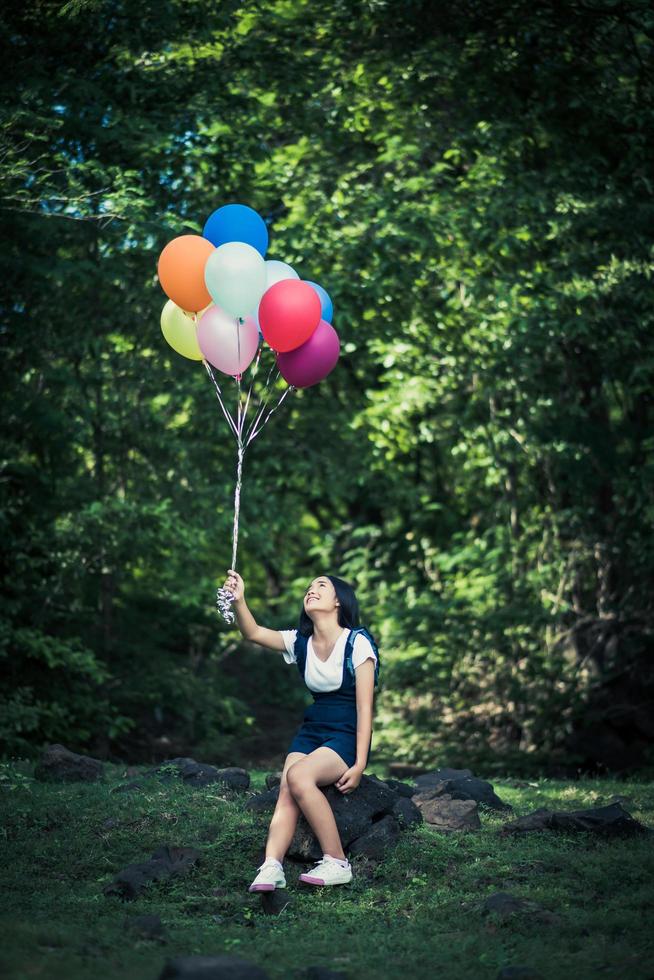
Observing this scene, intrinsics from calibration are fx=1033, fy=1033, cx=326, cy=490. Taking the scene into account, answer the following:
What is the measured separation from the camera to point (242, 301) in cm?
555

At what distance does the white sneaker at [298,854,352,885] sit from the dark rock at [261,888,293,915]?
156 millimetres

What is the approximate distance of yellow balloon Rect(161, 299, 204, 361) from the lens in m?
6.20

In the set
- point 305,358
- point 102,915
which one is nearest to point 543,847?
point 102,915

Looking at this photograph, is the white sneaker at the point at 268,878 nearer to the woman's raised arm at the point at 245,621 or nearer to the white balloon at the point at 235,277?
the woman's raised arm at the point at 245,621

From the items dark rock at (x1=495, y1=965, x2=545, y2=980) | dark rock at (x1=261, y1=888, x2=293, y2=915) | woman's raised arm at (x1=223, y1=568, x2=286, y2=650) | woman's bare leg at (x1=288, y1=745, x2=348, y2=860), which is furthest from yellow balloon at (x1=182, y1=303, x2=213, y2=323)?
dark rock at (x1=495, y1=965, x2=545, y2=980)

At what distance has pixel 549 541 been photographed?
12.0 metres

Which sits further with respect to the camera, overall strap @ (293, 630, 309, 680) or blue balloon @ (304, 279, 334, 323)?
blue balloon @ (304, 279, 334, 323)

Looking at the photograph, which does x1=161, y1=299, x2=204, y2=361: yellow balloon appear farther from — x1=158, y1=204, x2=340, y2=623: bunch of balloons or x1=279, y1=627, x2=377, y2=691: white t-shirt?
x1=279, y1=627, x2=377, y2=691: white t-shirt

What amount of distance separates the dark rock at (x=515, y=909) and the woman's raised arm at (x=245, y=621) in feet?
5.20

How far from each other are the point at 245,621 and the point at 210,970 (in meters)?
2.02

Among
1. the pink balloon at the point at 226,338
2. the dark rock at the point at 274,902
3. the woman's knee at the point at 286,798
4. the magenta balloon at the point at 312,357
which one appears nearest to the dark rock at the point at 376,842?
the woman's knee at the point at 286,798

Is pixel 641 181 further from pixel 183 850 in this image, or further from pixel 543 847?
pixel 183 850

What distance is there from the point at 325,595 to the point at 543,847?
168cm

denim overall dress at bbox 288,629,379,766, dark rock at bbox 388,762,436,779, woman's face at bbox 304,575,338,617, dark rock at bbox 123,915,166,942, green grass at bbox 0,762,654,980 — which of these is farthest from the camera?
dark rock at bbox 388,762,436,779
